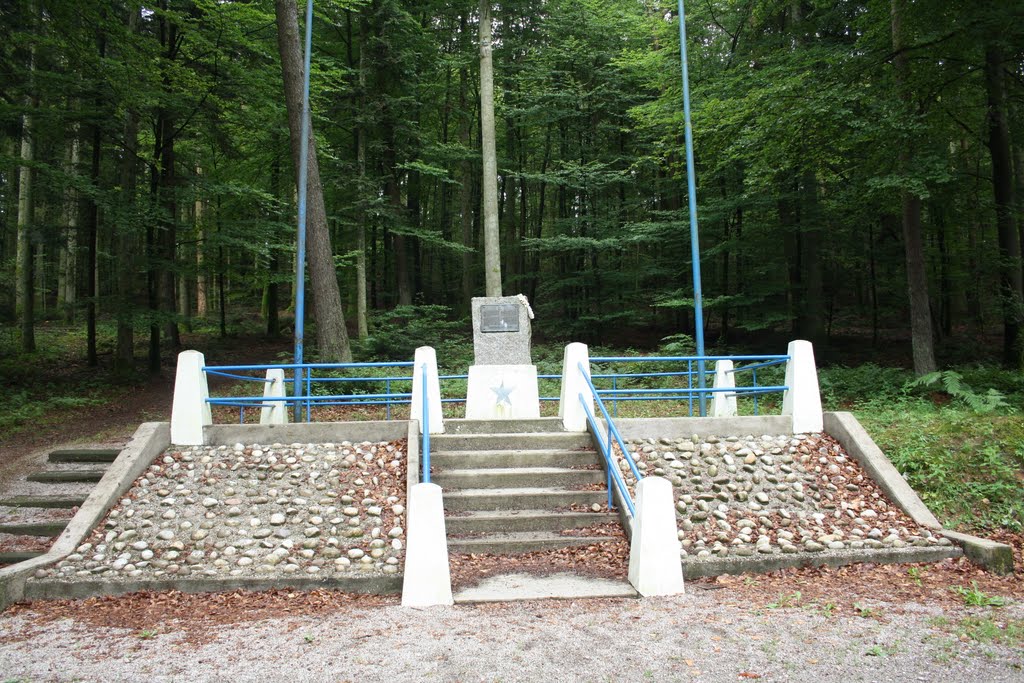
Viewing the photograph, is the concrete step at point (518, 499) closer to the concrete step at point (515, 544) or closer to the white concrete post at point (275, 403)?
the concrete step at point (515, 544)

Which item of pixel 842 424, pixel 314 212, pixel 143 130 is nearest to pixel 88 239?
pixel 143 130

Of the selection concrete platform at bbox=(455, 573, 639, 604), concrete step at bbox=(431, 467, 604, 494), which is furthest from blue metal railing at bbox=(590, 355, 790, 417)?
concrete platform at bbox=(455, 573, 639, 604)

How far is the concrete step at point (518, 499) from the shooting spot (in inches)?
247

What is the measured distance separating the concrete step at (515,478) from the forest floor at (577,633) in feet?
5.51

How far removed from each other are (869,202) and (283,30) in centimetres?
1372

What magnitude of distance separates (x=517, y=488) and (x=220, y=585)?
9.44ft

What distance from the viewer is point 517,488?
6.57 meters

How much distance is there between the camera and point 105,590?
518 cm

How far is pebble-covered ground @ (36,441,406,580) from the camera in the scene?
17.7 ft

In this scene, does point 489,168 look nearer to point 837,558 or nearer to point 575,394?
point 575,394

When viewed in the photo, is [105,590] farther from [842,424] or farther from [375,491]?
[842,424]

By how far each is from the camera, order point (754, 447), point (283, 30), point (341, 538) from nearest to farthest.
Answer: point (341, 538), point (754, 447), point (283, 30)

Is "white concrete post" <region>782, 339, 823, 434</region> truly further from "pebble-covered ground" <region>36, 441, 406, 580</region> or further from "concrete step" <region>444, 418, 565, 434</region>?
"pebble-covered ground" <region>36, 441, 406, 580</region>

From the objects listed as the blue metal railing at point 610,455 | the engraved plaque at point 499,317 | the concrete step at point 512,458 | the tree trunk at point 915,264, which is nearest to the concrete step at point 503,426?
the blue metal railing at point 610,455
